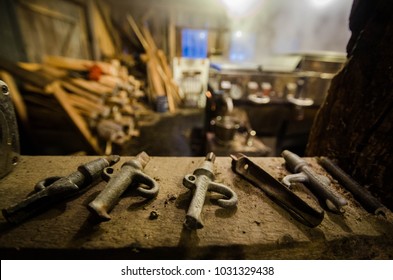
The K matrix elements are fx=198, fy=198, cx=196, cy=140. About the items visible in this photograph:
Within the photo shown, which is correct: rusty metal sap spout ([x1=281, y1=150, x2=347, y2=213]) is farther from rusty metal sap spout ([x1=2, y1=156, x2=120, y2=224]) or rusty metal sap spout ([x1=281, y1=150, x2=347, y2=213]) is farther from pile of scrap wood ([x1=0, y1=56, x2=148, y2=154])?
pile of scrap wood ([x1=0, y1=56, x2=148, y2=154])

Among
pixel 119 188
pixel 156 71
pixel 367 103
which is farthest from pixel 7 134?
pixel 156 71

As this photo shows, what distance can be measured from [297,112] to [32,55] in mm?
6799

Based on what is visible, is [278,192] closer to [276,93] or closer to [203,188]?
[203,188]

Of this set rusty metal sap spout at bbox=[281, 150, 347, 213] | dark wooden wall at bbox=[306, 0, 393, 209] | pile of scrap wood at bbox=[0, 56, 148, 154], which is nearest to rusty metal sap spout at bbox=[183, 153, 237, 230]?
rusty metal sap spout at bbox=[281, 150, 347, 213]

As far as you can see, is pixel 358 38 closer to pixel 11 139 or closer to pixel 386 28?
pixel 386 28

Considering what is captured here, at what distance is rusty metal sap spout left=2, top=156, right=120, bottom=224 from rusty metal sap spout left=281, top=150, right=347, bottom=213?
1219mm

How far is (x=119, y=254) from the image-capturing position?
37.0 inches

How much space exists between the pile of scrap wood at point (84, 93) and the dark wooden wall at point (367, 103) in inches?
159

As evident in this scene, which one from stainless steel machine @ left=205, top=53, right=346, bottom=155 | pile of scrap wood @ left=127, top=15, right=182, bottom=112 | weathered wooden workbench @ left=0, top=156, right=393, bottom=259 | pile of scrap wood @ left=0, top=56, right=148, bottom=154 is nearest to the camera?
weathered wooden workbench @ left=0, top=156, right=393, bottom=259

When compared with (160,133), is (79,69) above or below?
above

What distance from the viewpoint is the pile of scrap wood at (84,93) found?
3.74m

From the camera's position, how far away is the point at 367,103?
4.63 feet

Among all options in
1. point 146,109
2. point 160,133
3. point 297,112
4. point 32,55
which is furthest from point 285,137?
point 32,55

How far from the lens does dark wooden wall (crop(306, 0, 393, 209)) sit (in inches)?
50.4
